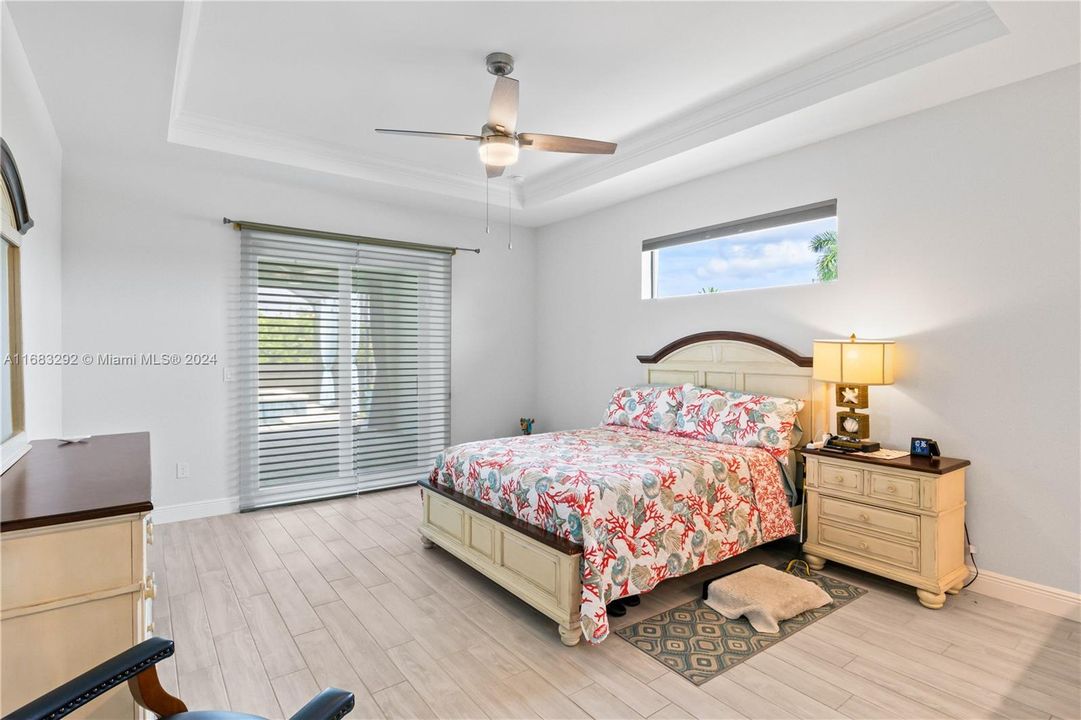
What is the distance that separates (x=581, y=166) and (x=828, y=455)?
290 cm

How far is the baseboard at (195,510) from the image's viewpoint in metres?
4.16

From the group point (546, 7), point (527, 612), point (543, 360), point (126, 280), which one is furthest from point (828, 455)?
point (126, 280)

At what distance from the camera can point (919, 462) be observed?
2.98 metres

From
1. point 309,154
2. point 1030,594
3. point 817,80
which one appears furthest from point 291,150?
point 1030,594

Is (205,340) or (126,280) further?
(205,340)

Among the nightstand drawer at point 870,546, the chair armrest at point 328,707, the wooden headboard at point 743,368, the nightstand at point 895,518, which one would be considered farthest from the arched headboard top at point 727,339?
the chair armrest at point 328,707

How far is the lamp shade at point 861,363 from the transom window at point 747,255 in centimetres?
79

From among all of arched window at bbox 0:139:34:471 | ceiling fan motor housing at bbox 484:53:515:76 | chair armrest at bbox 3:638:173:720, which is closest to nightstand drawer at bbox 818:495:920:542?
ceiling fan motor housing at bbox 484:53:515:76

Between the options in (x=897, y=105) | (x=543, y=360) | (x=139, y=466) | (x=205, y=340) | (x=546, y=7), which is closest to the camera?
(x=139, y=466)

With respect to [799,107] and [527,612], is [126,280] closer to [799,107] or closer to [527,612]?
[527,612]

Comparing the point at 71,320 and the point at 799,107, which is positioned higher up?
the point at 799,107

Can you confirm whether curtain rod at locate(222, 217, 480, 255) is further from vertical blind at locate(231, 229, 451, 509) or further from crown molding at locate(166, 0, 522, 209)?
crown molding at locate(166, 0, 522, 209)

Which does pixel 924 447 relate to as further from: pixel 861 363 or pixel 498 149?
pixel 498 149

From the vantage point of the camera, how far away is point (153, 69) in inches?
107
